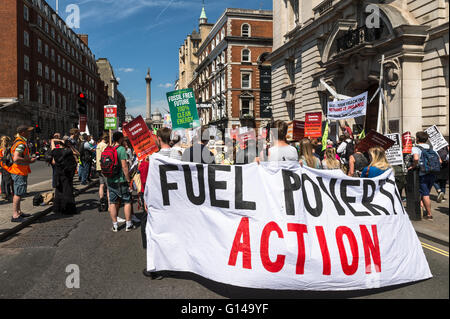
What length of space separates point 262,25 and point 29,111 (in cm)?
3244

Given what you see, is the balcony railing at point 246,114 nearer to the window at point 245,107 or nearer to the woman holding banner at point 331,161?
the window at point 245,107

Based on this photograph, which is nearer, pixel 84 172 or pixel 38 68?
pixel 84 172

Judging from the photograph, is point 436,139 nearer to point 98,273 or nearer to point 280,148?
point 280,148

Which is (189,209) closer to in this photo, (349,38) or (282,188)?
(282,188)

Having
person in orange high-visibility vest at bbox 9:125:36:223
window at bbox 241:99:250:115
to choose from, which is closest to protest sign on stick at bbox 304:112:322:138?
person in orange high-visibility vest at bbox 9:125:36:223

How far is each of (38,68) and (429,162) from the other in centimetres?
4730

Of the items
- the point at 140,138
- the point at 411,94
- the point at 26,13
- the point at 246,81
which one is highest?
the point at 26,13

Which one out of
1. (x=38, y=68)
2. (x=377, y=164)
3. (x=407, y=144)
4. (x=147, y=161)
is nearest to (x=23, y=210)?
(x=147, y=161)

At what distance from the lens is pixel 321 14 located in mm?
19953

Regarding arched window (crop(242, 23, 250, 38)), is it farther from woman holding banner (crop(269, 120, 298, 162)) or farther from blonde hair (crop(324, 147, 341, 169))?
woman holding banner (crop(269, 120, 298, 162))

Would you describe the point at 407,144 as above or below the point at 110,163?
above

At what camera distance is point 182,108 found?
28.4 feet

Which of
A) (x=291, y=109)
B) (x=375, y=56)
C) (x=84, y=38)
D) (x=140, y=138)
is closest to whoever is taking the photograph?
(x=140, y=138)
